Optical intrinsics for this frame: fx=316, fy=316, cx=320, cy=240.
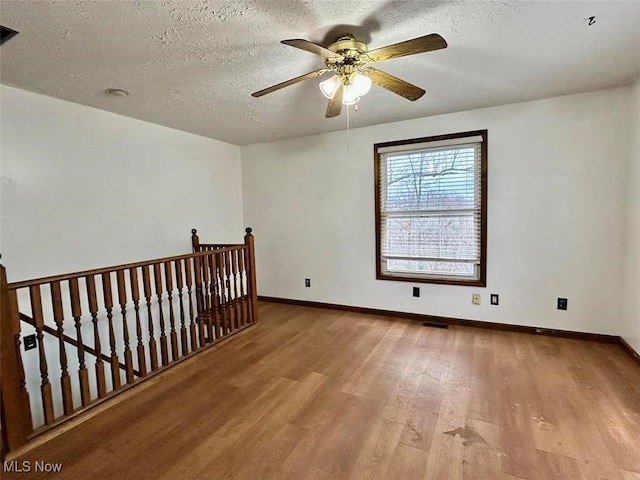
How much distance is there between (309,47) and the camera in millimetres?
1613

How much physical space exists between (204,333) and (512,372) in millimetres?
2745

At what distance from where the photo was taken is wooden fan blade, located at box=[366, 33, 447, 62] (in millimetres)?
1515

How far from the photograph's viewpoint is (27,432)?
1.83m

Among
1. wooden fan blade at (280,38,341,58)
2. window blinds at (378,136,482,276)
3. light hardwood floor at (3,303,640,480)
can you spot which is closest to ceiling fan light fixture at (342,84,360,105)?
wooden fan blade at (280,38,341,58)

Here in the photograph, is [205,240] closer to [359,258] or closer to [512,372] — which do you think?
[359,258]

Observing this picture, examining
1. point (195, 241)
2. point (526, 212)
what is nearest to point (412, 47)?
point (526, 212)

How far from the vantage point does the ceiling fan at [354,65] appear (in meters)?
1.60

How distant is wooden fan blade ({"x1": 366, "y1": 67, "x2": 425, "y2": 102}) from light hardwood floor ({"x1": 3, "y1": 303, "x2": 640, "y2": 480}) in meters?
2.05

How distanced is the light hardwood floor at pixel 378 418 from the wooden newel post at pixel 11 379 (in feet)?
0.48

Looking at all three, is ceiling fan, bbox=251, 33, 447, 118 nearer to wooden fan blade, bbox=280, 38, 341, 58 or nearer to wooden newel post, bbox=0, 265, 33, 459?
wooden fan blade, bbox=280, 38, 341, 58

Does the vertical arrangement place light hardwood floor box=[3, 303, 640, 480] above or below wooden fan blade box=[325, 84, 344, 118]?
below

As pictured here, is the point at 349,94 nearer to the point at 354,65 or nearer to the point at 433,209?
the point at 354,65

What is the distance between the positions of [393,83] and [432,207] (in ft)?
6.27

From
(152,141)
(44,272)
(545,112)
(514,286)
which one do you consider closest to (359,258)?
(514,286)
